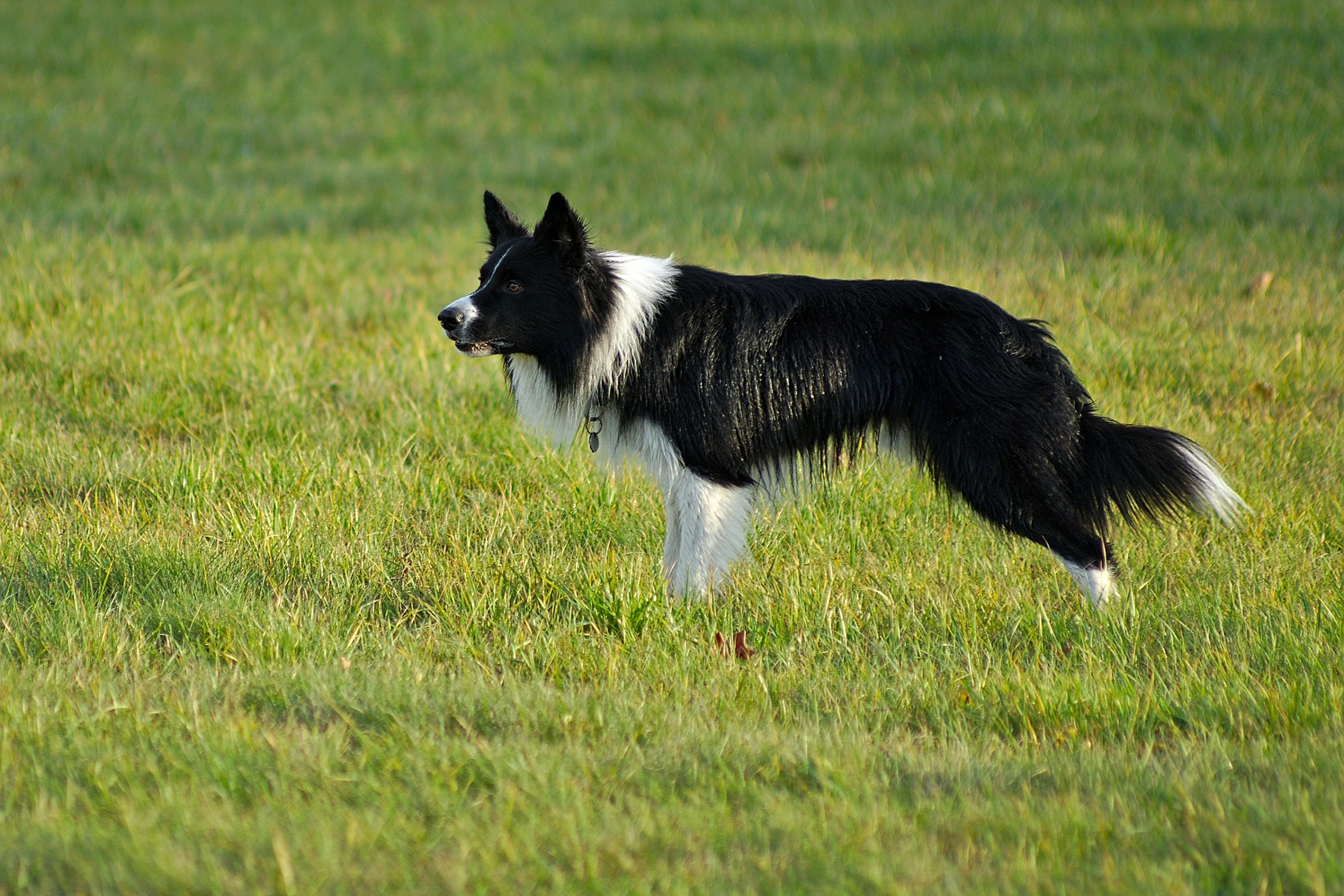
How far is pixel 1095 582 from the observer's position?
13.0 ft

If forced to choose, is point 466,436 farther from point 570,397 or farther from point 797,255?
point 797,255

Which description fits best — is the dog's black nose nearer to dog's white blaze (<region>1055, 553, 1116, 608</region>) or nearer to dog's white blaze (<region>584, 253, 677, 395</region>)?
dog's white blaze (<region>584, 253, 677, 395</region>)

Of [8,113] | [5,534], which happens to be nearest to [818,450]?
[5,534]

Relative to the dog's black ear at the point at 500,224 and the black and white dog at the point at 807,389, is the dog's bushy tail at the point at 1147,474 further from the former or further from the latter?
the dog's black ear at the point at 500,224

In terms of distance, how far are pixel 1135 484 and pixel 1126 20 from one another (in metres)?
10.5

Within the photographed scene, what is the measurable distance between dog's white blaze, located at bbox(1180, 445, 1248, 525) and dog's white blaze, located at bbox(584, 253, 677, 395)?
191cm

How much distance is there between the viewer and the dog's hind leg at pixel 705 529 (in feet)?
13.4

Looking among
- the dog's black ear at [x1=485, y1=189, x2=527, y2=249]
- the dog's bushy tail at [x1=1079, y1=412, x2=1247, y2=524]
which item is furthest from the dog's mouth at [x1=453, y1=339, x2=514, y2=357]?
the dog's bushy tail at [x1=1079, y1=412, x2=1247, y2=524]

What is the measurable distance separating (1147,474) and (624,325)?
1.87 m

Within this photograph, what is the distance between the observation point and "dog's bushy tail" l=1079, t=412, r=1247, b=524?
4.07 meters

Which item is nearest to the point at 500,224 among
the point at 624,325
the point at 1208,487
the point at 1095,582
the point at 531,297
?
the point at 531,297

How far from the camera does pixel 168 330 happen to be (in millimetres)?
6559

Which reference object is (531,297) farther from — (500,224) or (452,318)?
(500,224)

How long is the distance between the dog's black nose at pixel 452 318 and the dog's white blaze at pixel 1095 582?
7.25 feet
